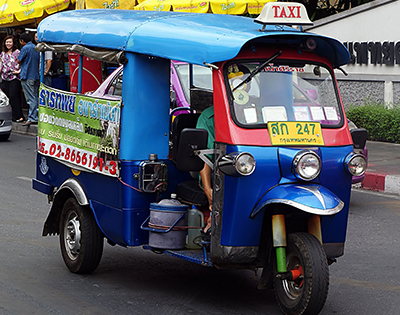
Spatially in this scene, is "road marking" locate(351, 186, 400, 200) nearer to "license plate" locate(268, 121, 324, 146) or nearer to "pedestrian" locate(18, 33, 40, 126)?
"license plate" locate(268, 121, 324, 146)

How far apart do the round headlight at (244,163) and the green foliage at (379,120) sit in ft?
29.6

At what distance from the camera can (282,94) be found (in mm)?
5387

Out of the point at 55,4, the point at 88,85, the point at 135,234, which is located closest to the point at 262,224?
the point at 135,234

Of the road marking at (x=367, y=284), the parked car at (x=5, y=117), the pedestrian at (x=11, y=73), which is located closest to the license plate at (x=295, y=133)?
the road marking at (x=367, y=284)

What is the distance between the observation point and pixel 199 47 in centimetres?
529

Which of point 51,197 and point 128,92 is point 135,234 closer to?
point 128,92

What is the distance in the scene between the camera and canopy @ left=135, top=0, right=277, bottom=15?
15305 millimetres

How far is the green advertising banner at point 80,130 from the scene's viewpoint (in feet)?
19.5

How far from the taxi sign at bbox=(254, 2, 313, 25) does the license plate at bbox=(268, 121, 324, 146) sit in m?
0.68

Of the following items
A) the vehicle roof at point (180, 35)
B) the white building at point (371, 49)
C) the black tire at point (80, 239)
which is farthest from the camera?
the white building at point (371, 49)

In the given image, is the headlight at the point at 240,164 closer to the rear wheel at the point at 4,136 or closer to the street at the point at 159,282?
the street at the point at 159,282

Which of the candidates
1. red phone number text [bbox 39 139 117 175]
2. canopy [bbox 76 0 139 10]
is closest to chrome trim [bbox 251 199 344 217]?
red phone number text [bbox 39 139 117 175]

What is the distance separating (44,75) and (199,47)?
2.50 metres

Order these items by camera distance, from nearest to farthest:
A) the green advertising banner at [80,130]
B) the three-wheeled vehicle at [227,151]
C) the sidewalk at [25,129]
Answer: the three-wheeled vehicle at [227,151]
the green advertising banner at [80,130]
the sidewalk at [25,129]
